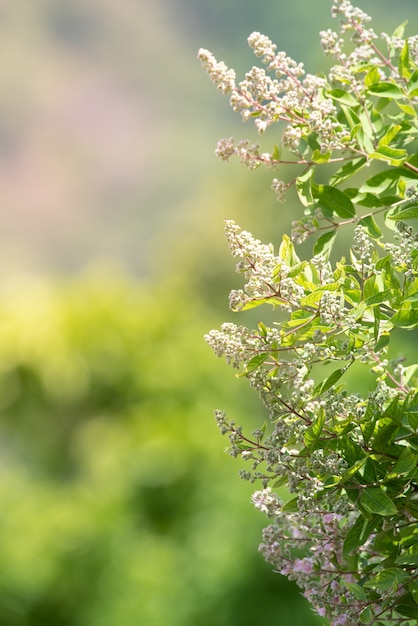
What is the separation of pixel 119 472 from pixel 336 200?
2936mm

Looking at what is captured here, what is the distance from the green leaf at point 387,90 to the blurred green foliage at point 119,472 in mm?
2399

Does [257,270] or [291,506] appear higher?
[257,270]

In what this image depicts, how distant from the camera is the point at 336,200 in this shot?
92 cm

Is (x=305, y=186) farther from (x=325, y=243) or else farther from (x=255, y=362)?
(x=255, y=362)

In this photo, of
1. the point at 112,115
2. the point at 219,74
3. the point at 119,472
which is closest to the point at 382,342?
the point at 219,74

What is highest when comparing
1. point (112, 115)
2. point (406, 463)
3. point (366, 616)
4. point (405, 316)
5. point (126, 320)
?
point (112, 115)

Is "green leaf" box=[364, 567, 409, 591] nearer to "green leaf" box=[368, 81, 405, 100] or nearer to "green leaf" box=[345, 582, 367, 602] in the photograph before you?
"green leaf" box=[345, 582, 367, 602]

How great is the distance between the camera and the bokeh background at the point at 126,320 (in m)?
3.11

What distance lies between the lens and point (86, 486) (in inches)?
161

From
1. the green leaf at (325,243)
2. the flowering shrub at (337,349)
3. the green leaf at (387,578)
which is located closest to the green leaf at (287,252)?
the flowering shrub at (337,349)

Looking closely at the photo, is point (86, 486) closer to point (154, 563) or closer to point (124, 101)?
point (154, 563)

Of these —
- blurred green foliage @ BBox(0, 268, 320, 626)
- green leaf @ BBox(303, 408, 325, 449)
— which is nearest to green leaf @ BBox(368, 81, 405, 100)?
green leaf @ BBox(303, 408, 325, 449)

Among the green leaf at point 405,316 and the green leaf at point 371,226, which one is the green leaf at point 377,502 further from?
the green leaf at point 371,226

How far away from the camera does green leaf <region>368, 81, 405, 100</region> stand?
889 mm
